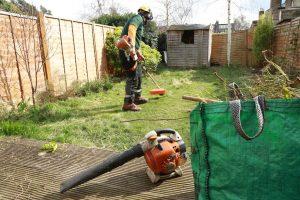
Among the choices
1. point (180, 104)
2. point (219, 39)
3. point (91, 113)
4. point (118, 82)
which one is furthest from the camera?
point (219, 39)

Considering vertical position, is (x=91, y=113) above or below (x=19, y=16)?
below

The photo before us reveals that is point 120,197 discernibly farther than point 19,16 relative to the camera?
No

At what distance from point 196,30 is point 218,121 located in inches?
487

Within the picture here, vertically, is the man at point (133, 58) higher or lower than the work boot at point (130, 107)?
higher

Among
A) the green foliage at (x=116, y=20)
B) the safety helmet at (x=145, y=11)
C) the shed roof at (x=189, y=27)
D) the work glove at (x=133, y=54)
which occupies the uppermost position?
the green foliage at (x=116, y=20)

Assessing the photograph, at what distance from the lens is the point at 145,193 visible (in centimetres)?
249

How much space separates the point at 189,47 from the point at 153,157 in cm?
1148

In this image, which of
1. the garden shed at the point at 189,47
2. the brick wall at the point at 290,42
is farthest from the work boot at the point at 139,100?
the garden shed at the point at 189,47

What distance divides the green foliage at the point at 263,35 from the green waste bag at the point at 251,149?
33.7 ft

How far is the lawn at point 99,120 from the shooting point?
4.09 meters

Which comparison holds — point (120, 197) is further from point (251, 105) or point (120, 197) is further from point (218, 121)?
point (251, 105)

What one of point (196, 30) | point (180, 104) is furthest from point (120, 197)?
point (196, 30)

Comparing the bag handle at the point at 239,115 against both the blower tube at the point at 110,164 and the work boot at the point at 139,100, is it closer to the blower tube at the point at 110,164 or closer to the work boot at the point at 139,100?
the blower tube at the point at 110,164

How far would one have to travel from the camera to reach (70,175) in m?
2.88
